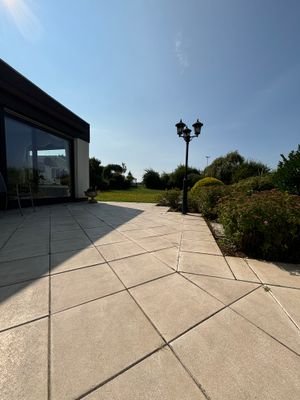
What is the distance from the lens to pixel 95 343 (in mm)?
1175

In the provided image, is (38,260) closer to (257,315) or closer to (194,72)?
(257,315)

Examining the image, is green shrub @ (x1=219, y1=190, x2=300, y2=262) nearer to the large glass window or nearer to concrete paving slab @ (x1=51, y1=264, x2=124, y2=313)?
concrete paving slab @ (x1=51, y1=264, x2=124, y2=313)

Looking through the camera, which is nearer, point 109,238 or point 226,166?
point 109,238

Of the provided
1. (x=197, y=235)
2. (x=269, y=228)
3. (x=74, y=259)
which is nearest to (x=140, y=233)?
(x=197, y=235)

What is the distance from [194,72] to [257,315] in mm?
7813

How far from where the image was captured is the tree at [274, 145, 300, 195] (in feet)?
17.7

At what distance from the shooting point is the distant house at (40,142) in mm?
5633

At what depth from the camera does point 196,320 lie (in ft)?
4.60

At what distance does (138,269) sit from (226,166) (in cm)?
2402

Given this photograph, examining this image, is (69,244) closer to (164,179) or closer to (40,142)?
(40,142)

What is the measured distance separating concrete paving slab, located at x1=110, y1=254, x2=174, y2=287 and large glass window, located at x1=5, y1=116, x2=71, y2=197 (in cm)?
546

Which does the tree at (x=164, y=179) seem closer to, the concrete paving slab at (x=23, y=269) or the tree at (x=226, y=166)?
the tree at (x=226, y=166)

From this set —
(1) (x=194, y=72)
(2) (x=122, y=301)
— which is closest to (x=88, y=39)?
(1) (x=194, y=72)

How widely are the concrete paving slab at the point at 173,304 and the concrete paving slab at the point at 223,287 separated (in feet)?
0.28
